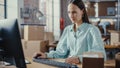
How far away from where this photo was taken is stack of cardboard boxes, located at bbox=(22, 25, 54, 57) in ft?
12.2

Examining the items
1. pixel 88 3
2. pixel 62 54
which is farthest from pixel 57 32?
pixel 62 54

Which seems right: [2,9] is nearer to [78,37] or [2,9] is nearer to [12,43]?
[78,37]

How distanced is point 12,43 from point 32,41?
2408 millimetres

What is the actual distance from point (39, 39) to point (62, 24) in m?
1.74

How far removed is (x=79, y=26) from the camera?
6.46 feet

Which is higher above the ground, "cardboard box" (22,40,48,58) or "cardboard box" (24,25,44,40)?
"cardboard box" (24,25,44,40)

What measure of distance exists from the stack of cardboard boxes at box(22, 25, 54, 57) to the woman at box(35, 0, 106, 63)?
1.65 m

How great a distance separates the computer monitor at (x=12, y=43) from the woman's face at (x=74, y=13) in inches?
26.0

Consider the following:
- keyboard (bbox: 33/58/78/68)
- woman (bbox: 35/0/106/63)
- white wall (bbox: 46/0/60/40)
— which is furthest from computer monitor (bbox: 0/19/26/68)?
white wall (bbox: 46/0/60/40)

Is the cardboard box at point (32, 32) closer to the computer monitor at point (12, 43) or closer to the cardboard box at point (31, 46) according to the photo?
the cardboard box at point (31, 46)

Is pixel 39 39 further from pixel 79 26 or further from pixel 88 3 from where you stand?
pixel 79 26

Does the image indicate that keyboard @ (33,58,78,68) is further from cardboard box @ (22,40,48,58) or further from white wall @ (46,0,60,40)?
white wall @ (46,0,60,40)

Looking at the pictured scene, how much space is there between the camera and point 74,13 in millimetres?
1931

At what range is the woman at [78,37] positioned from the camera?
6.05 feet
